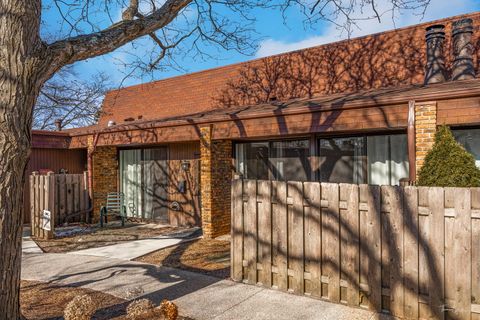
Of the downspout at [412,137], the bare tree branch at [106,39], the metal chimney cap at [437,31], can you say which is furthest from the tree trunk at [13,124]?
the metal chimney cap at [437,31]

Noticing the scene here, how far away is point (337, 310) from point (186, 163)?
23.9 feet

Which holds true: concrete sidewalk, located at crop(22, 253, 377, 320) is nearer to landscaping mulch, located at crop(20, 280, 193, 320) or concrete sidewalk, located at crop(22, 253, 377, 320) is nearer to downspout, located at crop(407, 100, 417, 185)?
landscaping mulch, located at crop(20, 280, 193, 320)

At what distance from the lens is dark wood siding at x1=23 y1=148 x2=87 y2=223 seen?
477 inches

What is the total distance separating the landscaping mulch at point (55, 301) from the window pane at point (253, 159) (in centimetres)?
530

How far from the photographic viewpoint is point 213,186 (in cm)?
903

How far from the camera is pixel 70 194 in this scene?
11.6 m

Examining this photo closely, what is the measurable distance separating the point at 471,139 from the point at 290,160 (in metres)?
3.80

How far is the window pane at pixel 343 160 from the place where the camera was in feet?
26.4

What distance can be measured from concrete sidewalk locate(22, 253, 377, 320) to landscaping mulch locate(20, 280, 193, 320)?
0.57 ft

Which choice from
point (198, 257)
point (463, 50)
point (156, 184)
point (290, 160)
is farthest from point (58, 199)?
point (463, 50)

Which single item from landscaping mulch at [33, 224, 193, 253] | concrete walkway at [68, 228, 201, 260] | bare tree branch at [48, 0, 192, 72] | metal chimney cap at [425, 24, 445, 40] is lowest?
landscaping mulch at [33, 224, 193, 253]

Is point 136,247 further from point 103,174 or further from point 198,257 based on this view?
point 103,174

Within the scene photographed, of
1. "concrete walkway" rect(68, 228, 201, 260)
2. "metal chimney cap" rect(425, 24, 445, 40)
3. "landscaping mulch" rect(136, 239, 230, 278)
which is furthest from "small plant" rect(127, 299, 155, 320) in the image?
"metal chimney cap" rect(425, 24, 445, 40)

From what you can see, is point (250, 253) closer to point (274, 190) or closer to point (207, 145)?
point (274, 190)
